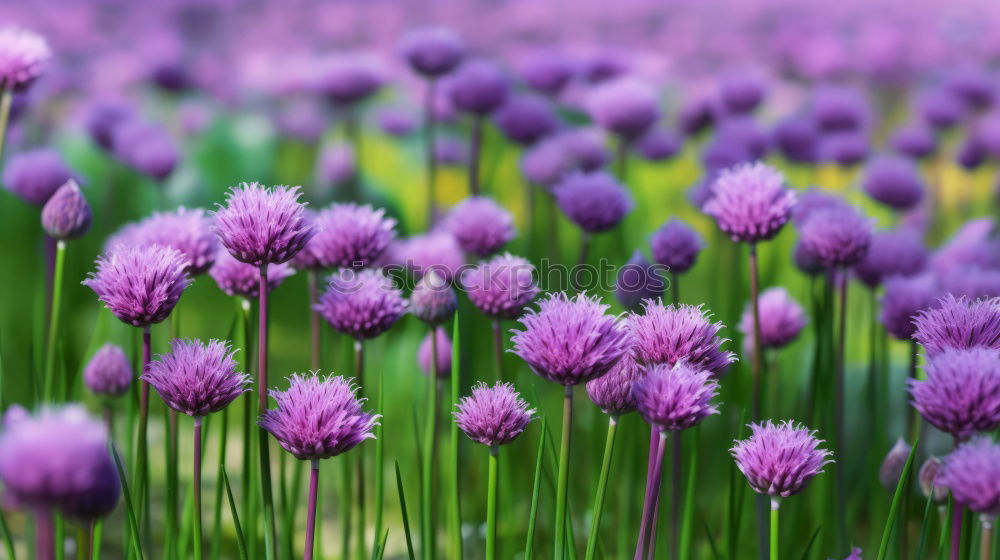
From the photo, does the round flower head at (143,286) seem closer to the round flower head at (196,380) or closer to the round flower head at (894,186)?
the round flower head at (196,380)

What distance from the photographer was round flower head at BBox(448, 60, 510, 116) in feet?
5.84

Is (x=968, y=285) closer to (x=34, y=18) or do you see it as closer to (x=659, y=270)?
(x=659, y=270)

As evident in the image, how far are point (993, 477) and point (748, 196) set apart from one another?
417 millimetres

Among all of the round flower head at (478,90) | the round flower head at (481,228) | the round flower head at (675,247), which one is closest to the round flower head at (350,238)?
the round flower head at (481,228)

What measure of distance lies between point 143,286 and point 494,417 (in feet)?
0.98

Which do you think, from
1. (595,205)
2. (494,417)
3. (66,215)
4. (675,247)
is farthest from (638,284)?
(66,215)

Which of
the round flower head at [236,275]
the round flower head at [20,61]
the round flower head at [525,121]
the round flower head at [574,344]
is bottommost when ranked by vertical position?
the round flower head at [574,344]

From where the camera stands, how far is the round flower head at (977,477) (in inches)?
25.8

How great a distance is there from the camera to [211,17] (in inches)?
149

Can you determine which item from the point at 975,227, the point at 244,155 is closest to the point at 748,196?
the point at 975,227

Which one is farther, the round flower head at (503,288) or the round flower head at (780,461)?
the round flower head at (503,288)

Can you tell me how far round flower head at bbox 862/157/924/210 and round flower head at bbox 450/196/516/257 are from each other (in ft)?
2.48

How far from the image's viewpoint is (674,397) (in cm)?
73

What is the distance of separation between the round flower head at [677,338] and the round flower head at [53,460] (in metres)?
0.41
